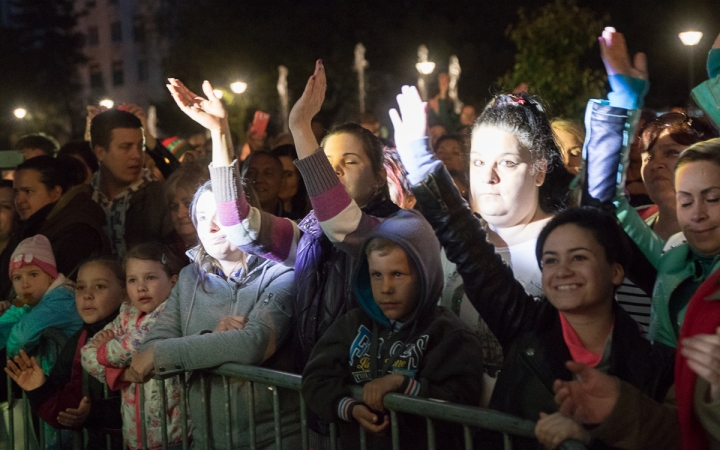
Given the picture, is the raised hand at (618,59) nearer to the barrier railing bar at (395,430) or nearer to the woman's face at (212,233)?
the barrier railing bar at (395,430)

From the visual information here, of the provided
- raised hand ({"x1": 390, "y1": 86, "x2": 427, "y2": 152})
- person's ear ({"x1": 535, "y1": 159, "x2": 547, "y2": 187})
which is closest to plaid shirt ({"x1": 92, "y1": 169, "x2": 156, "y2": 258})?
raised hand ({"x1": 390, "y1": 86, "x2": 427, "y2": 152})

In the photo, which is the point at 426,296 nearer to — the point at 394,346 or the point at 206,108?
the point at 394,346

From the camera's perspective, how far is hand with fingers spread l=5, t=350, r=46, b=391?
18.7 ft

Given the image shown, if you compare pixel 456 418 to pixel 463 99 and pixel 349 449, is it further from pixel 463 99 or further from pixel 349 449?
pixel 463 99

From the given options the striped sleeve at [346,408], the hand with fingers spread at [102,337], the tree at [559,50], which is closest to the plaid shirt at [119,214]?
the hand with fingers spread at [102,337]

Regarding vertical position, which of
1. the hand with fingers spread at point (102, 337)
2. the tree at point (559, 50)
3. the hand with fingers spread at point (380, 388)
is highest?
the tree at point (559, 50)

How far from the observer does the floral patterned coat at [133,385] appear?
4887 mm

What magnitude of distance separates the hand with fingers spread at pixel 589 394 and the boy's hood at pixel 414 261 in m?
1.01

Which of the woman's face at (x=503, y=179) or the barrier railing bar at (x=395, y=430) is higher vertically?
the woman's face at (x=503, y=179)

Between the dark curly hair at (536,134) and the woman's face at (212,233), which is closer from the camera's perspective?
the dark curly hair at (536,134)

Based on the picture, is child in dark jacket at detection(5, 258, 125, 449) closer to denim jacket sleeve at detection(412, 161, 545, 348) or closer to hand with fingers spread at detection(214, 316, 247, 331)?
hand with fingers spread at detection(214, 316, 247, 331)

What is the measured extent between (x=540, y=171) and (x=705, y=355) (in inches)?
54.4

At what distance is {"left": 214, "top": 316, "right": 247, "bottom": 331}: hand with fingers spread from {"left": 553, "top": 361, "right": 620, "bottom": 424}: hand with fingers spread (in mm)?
1997

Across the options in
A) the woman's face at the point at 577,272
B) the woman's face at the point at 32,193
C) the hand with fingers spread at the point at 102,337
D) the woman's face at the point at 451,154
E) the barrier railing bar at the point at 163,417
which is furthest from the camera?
the woman's face at the point at 451,154
